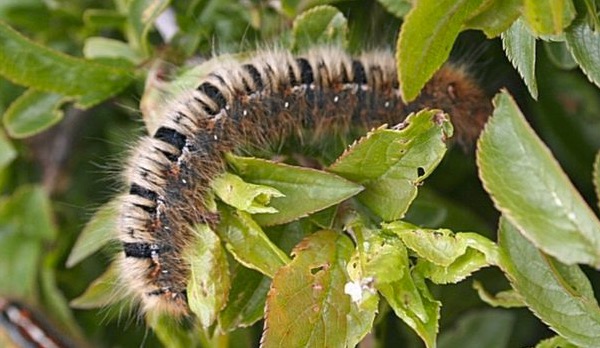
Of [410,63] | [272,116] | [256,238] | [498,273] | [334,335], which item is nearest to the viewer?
[410,63]

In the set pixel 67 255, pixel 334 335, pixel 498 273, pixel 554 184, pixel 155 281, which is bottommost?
pixel 67 255

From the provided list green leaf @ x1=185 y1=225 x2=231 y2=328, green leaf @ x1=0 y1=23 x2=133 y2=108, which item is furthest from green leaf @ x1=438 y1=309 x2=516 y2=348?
green leaf @ x1=0 y1=23 x2=133 y2=108

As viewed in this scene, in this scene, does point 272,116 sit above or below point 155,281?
above

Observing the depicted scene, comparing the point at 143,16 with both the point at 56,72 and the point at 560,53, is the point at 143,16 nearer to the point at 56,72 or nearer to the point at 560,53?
the point at 56,72

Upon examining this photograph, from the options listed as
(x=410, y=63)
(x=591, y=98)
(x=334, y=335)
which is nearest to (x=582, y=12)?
(x=410, y=63)

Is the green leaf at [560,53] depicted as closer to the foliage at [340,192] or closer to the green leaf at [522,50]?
the foliage at [340,192]

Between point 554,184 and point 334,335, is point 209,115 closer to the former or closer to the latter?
point 334,335

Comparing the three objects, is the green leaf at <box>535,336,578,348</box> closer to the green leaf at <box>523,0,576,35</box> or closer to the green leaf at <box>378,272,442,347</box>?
the green leaf at <box>378,272,442,347</box>

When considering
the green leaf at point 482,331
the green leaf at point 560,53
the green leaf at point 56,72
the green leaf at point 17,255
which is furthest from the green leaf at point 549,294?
the green leaf at point 17,255
